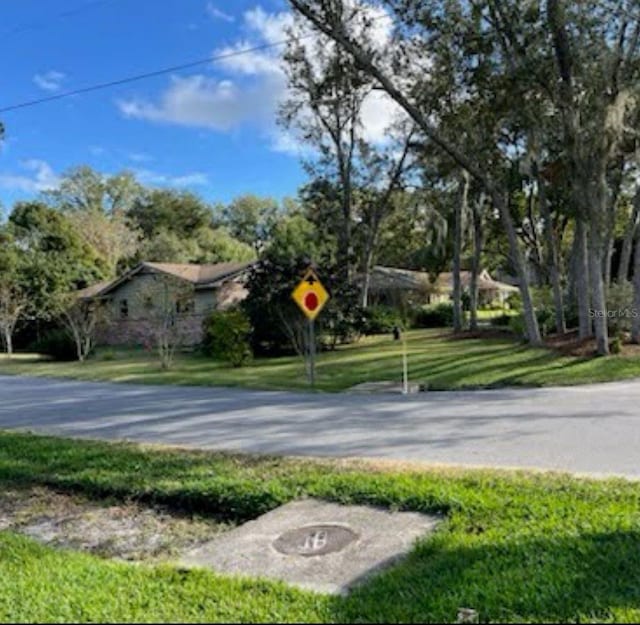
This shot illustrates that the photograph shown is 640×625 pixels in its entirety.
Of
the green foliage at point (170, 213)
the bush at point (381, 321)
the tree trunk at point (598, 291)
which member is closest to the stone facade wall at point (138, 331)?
the bush at point (381, 321)

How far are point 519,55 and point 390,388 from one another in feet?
29.0

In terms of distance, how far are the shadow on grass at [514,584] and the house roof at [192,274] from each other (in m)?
28.5

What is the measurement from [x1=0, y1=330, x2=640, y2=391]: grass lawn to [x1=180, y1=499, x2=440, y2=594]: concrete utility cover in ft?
31.8

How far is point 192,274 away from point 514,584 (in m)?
32.8

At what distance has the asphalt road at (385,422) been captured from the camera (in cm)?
716

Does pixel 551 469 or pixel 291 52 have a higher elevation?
pixel 291 52

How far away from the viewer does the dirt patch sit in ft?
15.1

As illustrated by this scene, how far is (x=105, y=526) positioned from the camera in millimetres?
5113

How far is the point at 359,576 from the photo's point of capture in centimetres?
373

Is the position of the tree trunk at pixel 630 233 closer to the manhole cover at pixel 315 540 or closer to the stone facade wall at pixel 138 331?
the stone facade wall at pixel 138 331

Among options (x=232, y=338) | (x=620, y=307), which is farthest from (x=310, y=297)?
(x=620, y=307)

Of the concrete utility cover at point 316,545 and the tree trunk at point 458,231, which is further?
the tree trunk at point 458,231

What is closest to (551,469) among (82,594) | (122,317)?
(82,594)

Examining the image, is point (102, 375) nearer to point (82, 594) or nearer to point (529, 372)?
point (529, 372)
